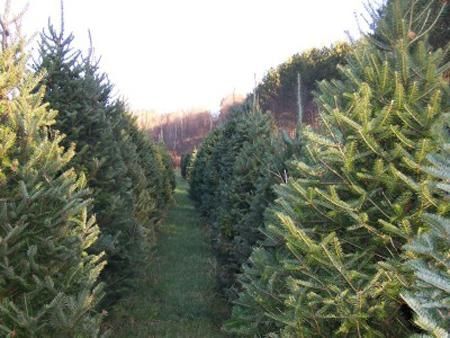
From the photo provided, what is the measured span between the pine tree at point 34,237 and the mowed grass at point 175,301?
12.2 ft

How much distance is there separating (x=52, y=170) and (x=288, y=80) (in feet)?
91.1

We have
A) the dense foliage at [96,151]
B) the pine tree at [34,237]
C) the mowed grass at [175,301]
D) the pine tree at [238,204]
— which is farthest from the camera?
the pine tree at [238,204]

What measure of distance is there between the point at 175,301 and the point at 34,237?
5658mm

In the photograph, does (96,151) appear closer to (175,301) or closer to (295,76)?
(175,301)

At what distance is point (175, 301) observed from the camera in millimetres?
8969

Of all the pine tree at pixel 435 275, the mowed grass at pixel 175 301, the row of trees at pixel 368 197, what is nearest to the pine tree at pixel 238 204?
the mowed grass at pixel 175 301

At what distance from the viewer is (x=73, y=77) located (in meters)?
6.84

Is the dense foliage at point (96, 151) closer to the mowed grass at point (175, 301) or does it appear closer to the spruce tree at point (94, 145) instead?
the spruce tree at point (94, 145)

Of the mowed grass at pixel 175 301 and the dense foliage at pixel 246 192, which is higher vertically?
the dense foliage at pixel 246 192

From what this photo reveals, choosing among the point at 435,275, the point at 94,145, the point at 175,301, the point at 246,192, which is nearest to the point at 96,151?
the point at 94,145

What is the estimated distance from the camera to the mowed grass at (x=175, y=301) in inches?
292

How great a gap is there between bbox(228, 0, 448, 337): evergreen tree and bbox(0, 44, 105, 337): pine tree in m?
1.52

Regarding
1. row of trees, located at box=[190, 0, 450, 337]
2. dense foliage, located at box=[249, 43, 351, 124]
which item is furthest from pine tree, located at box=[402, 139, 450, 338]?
dense foliage, located at box=[249, 43, 351, 124]

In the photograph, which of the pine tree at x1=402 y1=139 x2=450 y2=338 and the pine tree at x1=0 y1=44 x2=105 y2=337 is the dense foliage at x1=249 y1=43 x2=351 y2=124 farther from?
the pine tree at x1=402 y1=139 x2=450 y2=338
